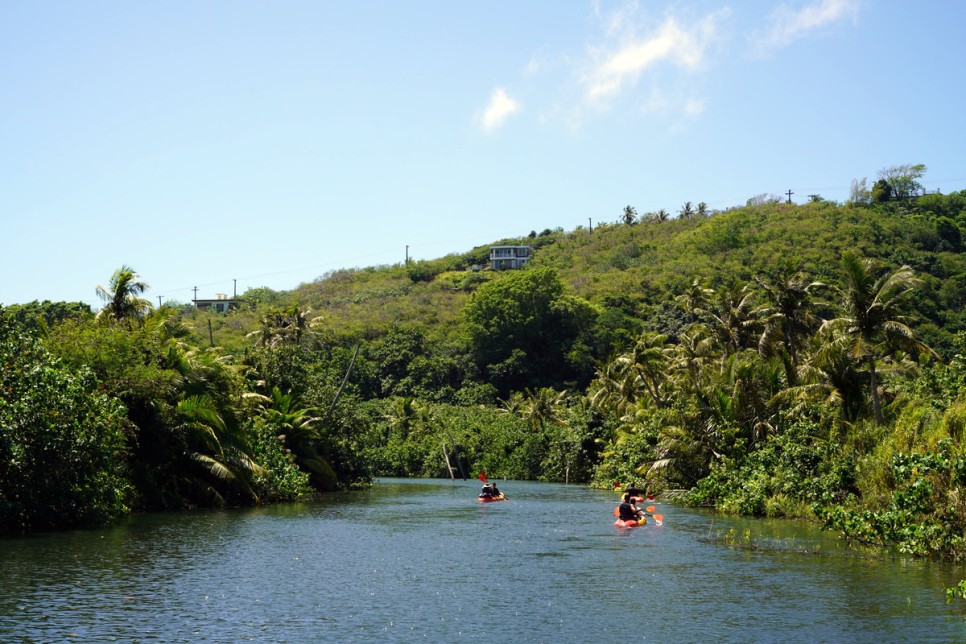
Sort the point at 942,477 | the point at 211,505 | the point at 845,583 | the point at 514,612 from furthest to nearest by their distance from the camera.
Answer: the point at 211,505
the point at 942,477
the point at 845,583
the point at 514,612

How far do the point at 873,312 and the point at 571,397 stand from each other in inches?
2365

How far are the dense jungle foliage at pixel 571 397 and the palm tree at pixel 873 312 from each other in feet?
0.27

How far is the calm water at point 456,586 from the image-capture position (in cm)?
1645

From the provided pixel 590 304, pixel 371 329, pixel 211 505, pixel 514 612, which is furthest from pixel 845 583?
pixel 371 329

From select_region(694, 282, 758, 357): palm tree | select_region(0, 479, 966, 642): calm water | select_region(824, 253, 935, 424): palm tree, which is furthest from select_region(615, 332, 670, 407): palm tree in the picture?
select_region(0, 479, 966, 642): calm water

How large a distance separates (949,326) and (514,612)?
260 feet

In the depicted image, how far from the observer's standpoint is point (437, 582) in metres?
22.0

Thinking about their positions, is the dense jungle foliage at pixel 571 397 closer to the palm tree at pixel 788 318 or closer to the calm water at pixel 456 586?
the palm tree at pixel 788 318

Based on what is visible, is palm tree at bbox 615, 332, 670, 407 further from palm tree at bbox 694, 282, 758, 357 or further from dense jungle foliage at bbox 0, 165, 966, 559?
palm tree at bbox 694, 282, 758, 357

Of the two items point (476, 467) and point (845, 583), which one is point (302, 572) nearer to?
point (845, 583)

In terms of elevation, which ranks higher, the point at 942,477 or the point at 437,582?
the point at 942,477

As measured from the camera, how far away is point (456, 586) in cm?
2150

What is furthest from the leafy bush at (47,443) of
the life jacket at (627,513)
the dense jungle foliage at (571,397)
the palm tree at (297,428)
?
the palm tree at (297,428)

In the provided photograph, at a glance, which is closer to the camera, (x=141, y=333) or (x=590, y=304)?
(x=141, y=333)
